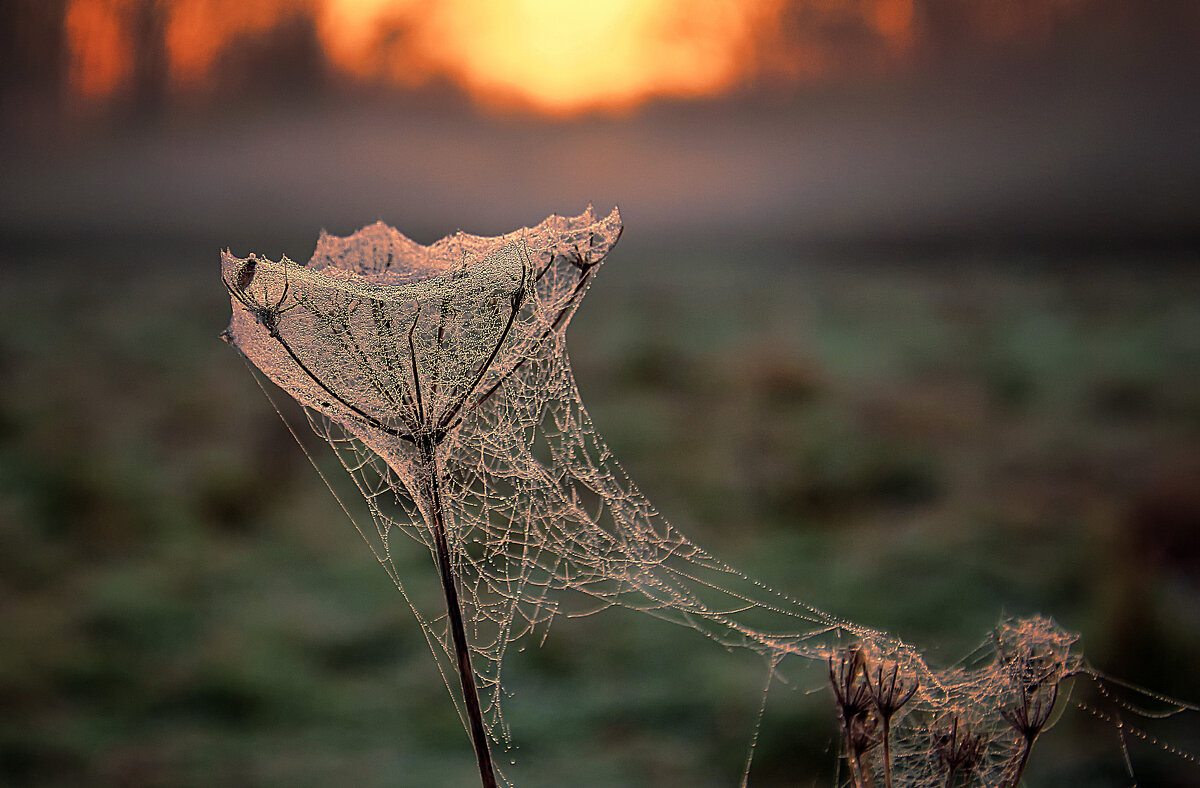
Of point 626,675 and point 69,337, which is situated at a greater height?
point 69,337

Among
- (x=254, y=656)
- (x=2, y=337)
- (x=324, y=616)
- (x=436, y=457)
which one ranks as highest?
(x=2, y=337)

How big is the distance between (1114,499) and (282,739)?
280 inches

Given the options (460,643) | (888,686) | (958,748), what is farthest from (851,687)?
(460,643)

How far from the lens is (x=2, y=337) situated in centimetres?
1145

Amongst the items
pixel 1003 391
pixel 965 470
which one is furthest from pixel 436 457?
pixel 1003 391

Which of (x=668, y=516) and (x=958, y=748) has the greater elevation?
(x=668, y=516)

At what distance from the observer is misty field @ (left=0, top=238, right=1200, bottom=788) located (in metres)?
5.08

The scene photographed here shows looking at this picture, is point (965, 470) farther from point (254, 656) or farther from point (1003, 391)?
point (254, 656)

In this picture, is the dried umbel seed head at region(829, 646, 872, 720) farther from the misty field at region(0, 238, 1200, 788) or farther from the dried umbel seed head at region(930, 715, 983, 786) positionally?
the misty field at region(0, 238, 1200, 788)

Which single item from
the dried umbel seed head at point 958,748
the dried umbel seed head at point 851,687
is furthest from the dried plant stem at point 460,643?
the dried umbel seed head at point 958,748

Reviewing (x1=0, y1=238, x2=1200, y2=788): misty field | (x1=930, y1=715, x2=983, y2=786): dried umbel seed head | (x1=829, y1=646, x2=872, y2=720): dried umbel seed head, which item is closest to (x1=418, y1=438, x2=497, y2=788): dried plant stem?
(x1=829, y1=646, x2=872, y2=720): dried umbel seed head

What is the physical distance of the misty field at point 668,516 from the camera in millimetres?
5082

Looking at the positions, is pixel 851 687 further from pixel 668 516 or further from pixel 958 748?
pixel 668 516

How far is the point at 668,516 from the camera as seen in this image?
26.5ft
